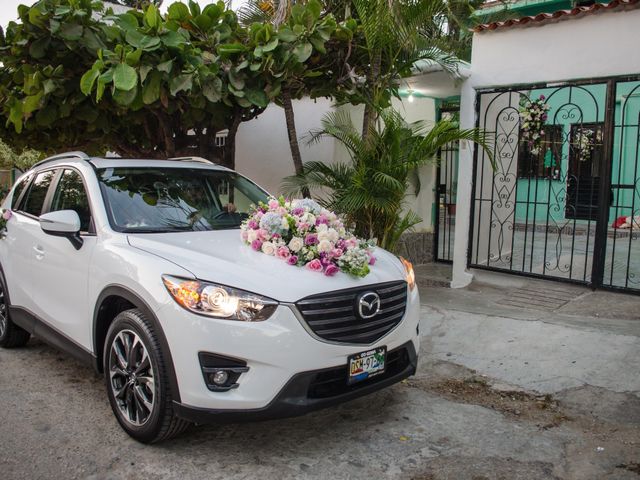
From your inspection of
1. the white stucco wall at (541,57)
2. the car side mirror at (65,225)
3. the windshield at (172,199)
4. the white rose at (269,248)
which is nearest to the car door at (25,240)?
the car side mirror at (65,225)

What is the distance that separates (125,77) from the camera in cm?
561

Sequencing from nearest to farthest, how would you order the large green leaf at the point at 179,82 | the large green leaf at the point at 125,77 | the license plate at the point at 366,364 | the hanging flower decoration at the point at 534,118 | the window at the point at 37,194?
the license plate at the point at 366,364, the window at the point at 37,194, the large green leaf at the point at 125,77, the large green leaf at the point at 179,82, the hanging flower decoration at the point at 534,118


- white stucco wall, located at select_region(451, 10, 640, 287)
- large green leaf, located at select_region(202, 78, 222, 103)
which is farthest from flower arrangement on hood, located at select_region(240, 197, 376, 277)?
white stucco wall, located at select_region(451, 10, 640, 287)

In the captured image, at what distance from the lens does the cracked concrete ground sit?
10.6 feet

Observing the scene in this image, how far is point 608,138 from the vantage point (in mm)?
6363

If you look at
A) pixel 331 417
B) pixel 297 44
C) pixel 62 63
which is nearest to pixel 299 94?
pixel 297 44

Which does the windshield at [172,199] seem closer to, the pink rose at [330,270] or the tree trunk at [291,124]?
the pink rose at [330,270]

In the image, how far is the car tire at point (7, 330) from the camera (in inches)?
204

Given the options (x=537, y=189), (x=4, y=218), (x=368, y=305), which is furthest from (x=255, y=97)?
(x=537, y=189)

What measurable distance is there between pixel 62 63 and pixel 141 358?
4.53 m

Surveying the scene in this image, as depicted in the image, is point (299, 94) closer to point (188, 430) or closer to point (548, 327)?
point (548, 327)

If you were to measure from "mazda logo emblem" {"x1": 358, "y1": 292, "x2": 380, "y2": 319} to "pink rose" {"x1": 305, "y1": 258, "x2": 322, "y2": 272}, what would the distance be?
30cm

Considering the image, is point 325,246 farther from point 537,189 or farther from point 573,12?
point 537,189

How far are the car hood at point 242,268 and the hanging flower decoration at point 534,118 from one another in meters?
4.51
